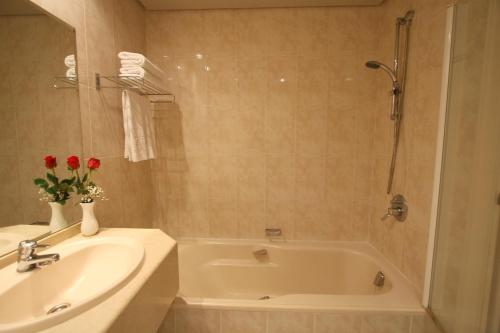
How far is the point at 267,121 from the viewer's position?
190 cm

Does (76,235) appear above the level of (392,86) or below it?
below

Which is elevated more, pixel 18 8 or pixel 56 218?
pixel 18 8

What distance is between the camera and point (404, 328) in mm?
1206

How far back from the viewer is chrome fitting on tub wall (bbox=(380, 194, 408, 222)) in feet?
4.96

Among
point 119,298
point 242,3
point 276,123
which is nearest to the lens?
point 119,298

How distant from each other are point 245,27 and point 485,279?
1.99m

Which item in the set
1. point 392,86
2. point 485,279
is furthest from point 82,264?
point 392,86

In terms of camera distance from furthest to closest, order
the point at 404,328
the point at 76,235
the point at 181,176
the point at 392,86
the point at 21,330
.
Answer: the point at 181,176 → the point at 392,86 → the point at 404,328 → the point at 76,235 → the point at 21,330

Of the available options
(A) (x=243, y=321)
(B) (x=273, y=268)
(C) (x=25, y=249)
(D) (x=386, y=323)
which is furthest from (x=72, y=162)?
(D) (x=386, y=323)

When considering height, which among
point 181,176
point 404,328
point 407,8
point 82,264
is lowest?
point 404,328

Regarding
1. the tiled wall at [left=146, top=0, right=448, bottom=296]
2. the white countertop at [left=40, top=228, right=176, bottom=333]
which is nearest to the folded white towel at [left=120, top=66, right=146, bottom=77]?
the tiled wall at [left=146, top=0, right=448, bottom=296]

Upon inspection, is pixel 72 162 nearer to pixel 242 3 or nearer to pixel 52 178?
pixel 52 178

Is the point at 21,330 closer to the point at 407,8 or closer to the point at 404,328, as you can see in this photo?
the point at 404,328

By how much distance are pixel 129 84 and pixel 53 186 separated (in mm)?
776
